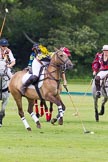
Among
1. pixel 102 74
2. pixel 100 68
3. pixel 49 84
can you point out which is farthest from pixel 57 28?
pixel 49 84

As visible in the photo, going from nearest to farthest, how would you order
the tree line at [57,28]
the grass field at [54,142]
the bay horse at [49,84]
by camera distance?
1. the grass field at [54,142]
2. the bay horse at [49,84]
3. the tree line at [57,28]

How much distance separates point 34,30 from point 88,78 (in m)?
6.79

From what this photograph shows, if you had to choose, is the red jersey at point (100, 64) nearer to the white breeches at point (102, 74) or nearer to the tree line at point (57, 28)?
the white breeches at point (102, 74)

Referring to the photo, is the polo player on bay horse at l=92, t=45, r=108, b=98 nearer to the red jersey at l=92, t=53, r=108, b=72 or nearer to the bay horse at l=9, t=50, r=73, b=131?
the red jersey at l=92, t=53, r=108, b=72

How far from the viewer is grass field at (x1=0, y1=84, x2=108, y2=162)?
14367 mm

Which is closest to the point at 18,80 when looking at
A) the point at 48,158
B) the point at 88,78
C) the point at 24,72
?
the point at 24,72

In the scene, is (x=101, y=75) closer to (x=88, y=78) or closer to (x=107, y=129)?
(x=107, y=129)

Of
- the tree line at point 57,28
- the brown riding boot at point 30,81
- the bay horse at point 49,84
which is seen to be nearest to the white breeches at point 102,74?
the bay horse at point 49,84

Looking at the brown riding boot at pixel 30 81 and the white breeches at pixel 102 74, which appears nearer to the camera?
the brown riding boot at pixel 30 81

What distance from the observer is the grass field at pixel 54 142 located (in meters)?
14.4

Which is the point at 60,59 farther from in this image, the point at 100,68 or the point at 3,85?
the point at 100,68

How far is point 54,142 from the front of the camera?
55.0 ft

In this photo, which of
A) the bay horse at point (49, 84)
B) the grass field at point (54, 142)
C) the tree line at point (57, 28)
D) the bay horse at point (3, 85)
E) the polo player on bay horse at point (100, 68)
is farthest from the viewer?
the tree line at point (57, 28)

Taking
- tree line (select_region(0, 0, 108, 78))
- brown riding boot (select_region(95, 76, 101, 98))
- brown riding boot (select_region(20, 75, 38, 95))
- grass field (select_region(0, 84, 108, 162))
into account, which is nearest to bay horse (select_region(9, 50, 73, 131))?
brown riding boot (select_region(20, 75, 38, 95))
